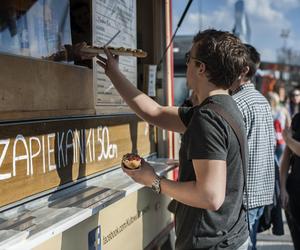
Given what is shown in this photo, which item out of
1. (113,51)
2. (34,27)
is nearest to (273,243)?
(113,51)

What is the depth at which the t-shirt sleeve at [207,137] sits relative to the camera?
171cm

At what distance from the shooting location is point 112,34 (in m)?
2.68

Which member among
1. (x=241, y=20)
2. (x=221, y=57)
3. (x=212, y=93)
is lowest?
(x=212, y=93)

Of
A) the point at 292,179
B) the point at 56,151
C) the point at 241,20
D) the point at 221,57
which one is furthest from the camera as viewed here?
the point at 241,20

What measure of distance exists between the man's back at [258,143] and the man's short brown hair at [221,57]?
2.53 ft

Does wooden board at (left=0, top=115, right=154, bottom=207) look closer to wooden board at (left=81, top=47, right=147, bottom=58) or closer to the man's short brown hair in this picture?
wooden board at (left=81, top=47, right=147, bottom=58)

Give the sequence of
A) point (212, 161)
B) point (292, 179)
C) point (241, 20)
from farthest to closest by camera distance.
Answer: point (241, 20) → point (292, 179) → point (212, 161)

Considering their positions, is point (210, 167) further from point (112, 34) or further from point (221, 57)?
point (112, 34)

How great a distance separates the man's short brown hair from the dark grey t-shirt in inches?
3.0

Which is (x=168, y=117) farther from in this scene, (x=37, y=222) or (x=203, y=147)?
(x=37, y=222)

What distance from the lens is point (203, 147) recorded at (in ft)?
5.62

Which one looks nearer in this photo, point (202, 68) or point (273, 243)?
point (202, 68)

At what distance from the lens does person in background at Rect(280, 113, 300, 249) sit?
3314mm

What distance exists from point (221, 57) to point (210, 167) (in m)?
0.44
